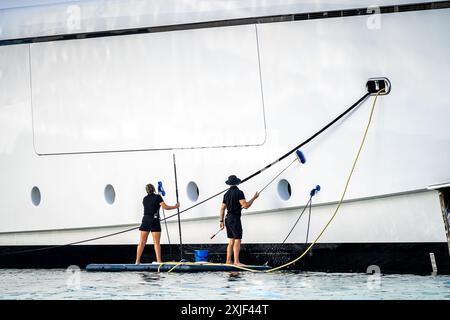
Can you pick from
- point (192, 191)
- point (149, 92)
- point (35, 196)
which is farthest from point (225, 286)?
point (35, 196)

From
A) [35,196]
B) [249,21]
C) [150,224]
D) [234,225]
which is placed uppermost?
[249,21]

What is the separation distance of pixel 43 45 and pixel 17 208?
2639 millimetres

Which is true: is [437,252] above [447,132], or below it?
below

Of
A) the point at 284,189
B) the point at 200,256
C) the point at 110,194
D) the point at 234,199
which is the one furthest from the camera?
the point at 110,194

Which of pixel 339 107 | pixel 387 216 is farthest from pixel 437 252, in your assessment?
pixel 339 107

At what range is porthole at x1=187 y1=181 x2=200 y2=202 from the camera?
44.2ft

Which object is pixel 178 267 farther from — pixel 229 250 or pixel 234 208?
pixel 234 208

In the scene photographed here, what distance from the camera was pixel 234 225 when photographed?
12.9m

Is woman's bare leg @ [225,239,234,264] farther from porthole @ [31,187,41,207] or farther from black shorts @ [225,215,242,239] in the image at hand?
porthole @ [31,187,41,207]

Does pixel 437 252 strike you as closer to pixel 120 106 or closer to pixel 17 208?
pixel 120 106

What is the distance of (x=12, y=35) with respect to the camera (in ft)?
47.9

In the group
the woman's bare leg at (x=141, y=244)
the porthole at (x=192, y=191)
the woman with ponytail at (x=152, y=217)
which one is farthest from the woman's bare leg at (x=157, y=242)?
the porthole at (x=192, y=191)

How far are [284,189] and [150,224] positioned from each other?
6.70ft

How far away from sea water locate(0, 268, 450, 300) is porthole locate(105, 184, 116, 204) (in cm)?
126
